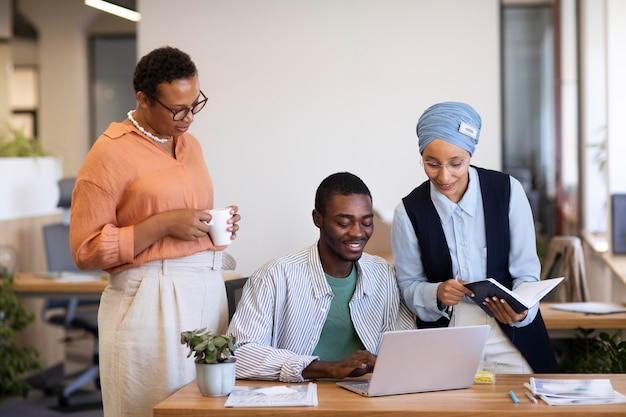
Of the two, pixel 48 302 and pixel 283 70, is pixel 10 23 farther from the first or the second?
pixel 283 70

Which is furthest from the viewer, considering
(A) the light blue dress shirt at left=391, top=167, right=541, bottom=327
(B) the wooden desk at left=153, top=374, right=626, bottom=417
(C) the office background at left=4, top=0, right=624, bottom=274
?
(C) the office background at left=4, top=0, right=624, bottom=274

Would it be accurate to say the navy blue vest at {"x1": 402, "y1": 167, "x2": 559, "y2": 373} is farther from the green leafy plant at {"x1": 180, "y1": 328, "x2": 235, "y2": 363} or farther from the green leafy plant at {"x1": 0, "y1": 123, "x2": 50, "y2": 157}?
the green leafy plant at {"x1": 0, "y1": 123, "x2": 50, "y2": 157}

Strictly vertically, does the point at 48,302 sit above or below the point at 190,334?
below

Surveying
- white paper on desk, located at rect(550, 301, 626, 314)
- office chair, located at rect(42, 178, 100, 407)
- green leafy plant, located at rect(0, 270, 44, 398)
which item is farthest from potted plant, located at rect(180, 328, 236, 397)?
office chair, located at rect(42, 178, 100, 407)

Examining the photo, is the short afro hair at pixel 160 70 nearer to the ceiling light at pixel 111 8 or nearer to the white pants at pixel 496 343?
the white pants at pixel 496 343

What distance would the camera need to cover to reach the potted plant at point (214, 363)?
2.37m

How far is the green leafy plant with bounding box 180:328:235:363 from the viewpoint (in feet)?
7.75

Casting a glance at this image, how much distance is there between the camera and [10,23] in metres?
10.5

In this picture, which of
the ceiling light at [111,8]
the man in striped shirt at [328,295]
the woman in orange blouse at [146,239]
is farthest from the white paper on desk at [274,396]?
the ceiling light at [111,8]

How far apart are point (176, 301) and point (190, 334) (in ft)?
0.97

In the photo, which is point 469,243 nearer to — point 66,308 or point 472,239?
point 472,239

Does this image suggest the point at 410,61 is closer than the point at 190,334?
No

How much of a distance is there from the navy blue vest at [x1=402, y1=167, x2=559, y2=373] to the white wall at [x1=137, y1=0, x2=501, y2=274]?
2.34m

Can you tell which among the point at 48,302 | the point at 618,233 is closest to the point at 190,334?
the point at 618,233
